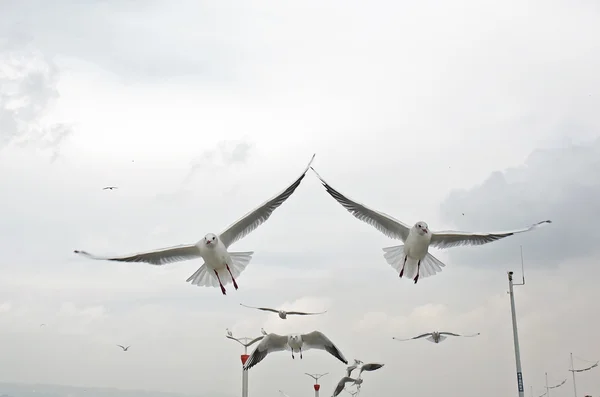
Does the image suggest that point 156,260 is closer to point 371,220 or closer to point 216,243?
point 216,243

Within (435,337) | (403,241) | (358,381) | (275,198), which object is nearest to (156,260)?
(275,198)

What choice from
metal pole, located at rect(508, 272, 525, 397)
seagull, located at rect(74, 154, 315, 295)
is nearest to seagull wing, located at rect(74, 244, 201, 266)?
seagull, located at rect(74, 154, 315, 295)

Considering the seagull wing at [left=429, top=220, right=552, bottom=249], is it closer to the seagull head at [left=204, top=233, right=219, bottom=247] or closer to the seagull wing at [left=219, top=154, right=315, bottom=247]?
the seagull wing at [left=219, top=154, right=315, bottom=247]

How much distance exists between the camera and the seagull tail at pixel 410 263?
1505 centimetres

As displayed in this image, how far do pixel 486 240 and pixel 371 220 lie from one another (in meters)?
2.52

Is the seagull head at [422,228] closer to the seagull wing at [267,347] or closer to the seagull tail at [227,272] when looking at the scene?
the seagull tail at [227,272]

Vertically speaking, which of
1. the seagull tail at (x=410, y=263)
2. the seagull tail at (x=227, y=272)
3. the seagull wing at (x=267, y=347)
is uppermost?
the seagull tail at (x=410, y=263)

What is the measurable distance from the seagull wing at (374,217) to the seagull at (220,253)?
4.41ft

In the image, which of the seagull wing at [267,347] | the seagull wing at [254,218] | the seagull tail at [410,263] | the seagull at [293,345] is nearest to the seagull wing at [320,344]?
the seagull at [293,345]

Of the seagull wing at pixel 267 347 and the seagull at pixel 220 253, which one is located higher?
the seagull at pixel 220 253

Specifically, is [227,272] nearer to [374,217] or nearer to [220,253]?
[220,253]

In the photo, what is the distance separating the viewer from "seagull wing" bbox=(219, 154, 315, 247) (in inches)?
554

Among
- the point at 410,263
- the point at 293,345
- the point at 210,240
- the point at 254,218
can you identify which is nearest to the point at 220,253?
the point at 210,240

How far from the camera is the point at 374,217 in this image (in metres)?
15.2
